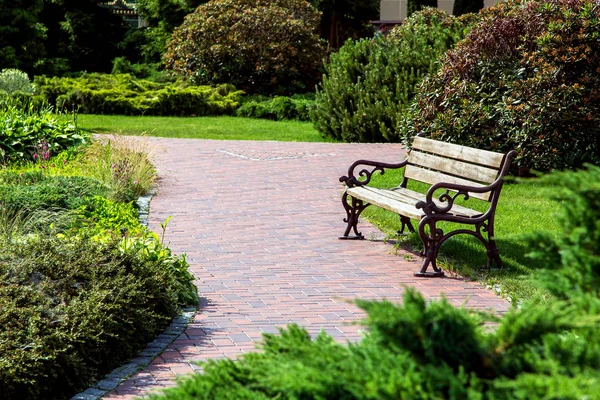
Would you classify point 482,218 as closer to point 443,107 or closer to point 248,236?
point 248,236

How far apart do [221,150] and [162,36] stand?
21.3 m

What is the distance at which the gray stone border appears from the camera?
4723mm

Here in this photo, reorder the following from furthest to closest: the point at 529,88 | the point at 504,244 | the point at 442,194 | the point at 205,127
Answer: the point at 205,127, the point at 529,88, the point at 504,244, the point at 442,194

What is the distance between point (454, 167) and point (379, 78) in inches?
376

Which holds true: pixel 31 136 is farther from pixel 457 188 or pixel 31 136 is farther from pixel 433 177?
pixel 457 188

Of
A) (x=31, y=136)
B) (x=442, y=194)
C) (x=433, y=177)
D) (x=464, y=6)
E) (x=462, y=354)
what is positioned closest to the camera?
(x=462, y=354)

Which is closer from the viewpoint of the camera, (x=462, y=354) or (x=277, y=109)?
(x=462, y=354)

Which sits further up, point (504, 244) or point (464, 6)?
point (464, 6)

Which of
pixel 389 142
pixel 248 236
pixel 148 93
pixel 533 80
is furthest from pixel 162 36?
pixel 248 236

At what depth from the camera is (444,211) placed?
7.50 metres

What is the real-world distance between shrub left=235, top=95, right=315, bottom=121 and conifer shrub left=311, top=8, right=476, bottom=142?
5.23 m

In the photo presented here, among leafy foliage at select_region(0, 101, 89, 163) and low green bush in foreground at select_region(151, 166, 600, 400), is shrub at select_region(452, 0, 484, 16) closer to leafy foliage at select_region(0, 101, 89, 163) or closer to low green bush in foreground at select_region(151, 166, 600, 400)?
leafy foliage at select_region(0, 101, 89, 163)

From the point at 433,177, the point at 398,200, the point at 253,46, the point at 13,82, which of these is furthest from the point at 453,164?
the point at 253,46

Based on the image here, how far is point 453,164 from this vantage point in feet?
27.6
